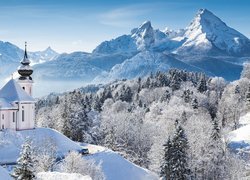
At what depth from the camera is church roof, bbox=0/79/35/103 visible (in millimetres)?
69375

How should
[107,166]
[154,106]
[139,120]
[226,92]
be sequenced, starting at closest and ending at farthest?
1. [107,166]
2. [139,120]
3. [154,106]
4. [226,92]

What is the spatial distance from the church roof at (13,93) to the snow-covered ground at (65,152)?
5.19 meters

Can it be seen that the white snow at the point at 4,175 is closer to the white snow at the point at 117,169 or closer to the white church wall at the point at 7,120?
the white snow at the point at 117,169

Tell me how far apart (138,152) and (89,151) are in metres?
19.0

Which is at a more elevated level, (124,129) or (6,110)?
(6,110)

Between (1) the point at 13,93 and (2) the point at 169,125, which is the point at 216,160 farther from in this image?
(1) the point at 13,93

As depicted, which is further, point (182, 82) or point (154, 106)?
point (182, 82)

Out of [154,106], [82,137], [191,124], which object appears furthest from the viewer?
[154,106]

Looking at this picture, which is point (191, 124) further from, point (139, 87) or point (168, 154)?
point (139, 87)

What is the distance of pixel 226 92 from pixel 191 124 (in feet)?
167

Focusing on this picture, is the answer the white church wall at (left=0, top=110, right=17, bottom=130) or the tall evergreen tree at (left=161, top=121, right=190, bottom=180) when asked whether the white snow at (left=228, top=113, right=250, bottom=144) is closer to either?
the tall evergreen tree at (left=161, top=121, right=190, bottom=180)

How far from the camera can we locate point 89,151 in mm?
70250

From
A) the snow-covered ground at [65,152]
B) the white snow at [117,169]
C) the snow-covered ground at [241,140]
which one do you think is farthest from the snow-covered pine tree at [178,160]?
the snow-covered ground at [241,140]

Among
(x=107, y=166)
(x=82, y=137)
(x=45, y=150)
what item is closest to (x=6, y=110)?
(x=45, y=150)
